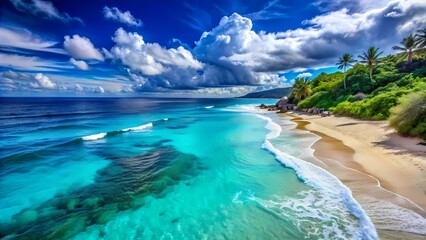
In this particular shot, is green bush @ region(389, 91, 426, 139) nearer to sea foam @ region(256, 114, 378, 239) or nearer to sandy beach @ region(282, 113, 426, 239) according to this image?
sandy beach @ region(282, 113, 426, 239)

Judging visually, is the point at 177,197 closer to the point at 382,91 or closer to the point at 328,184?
the point at 328,184

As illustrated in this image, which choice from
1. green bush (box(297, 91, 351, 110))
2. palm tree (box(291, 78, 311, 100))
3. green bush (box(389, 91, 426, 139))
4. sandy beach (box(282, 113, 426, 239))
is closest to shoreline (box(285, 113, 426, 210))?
sandy beach (box(282, 113, 426, 239))

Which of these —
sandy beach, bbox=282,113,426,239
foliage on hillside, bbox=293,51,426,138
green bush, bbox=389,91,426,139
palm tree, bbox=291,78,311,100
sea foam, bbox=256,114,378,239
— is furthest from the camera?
palm tree, bbox=291,78,311,100

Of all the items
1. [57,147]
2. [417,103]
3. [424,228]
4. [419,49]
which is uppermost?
[419,49]

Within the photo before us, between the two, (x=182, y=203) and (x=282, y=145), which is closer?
(x=182, y=203)

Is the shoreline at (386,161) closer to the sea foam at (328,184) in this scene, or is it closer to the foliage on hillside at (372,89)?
the sea foam at (328,184)

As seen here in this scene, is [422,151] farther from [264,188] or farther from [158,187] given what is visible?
[158,187]

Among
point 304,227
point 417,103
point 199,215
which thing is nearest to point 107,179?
point 199,215

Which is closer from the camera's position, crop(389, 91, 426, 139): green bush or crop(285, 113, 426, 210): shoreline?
crop(285, 113, 426, 210): shoreline

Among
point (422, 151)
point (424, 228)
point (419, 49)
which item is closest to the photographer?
point (424, 228)
